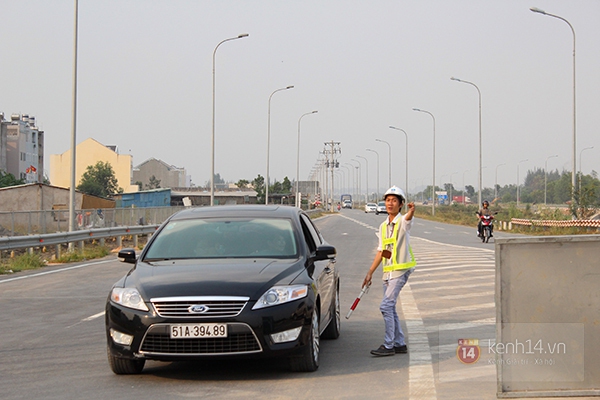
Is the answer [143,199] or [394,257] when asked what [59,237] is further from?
[143,199]

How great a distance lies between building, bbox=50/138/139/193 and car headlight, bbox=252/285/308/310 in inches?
4621

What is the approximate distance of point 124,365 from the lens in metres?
6.94

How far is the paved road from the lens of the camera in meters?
6.45

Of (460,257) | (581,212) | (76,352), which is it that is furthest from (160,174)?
(76,352)

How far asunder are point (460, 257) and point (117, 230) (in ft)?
38.9

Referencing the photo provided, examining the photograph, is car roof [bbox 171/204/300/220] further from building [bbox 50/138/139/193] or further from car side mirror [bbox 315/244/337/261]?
building [bbox 50/138/139/193]

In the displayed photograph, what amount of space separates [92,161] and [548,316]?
122167 mm

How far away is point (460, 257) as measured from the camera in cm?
2189

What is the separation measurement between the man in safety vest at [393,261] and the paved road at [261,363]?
22cm

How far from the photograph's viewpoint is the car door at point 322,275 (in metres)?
7.77

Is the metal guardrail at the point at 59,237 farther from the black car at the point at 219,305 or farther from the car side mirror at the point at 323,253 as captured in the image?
the car side mirror at the point at 323,253

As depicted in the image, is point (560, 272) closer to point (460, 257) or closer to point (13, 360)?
point (13, 360)

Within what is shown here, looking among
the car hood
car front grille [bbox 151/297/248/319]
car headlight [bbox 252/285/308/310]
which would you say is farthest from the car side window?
car front grille [bbox 151/297/248/319]

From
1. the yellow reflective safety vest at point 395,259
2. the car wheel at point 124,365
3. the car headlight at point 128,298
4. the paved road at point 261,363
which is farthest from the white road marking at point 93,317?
the yellow reflective safety vest at point 395,259
